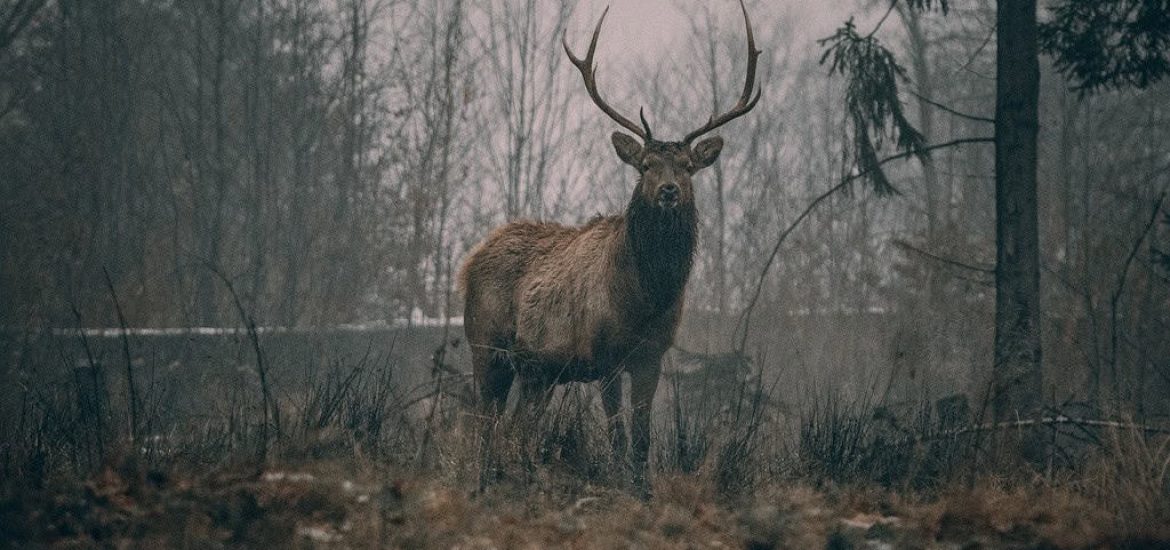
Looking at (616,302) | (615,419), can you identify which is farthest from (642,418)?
(616,302)

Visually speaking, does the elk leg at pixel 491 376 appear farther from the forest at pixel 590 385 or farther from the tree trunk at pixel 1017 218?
the tree trunk at pixel 1017 218

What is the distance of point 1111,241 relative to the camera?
41.9 feet

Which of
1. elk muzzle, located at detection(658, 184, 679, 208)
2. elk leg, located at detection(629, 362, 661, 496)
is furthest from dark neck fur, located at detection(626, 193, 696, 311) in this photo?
elk leg, located at detection(629, 362, 661, 496)

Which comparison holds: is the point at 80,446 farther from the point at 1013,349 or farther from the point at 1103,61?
the point at 1103,61

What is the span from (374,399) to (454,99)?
11.2 m

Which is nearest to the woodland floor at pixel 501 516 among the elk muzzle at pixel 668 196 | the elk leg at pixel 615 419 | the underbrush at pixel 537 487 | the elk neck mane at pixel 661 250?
the underbrush at pixel 537 487

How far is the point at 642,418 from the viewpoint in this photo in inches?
272

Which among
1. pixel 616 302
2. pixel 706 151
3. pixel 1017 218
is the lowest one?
pixel 616 302

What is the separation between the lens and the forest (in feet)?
15.6

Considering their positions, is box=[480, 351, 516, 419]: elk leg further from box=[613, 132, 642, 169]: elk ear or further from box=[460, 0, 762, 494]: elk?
box=[613, 132, 642, 169]: elk ear

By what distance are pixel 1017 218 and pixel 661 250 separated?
2.44m

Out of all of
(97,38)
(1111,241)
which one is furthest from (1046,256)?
(97,38)

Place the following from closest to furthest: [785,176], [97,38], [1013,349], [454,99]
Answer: [1013,349] < [454,99] < [97,38] < [785,176]

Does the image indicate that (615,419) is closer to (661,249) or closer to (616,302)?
(616,302)
